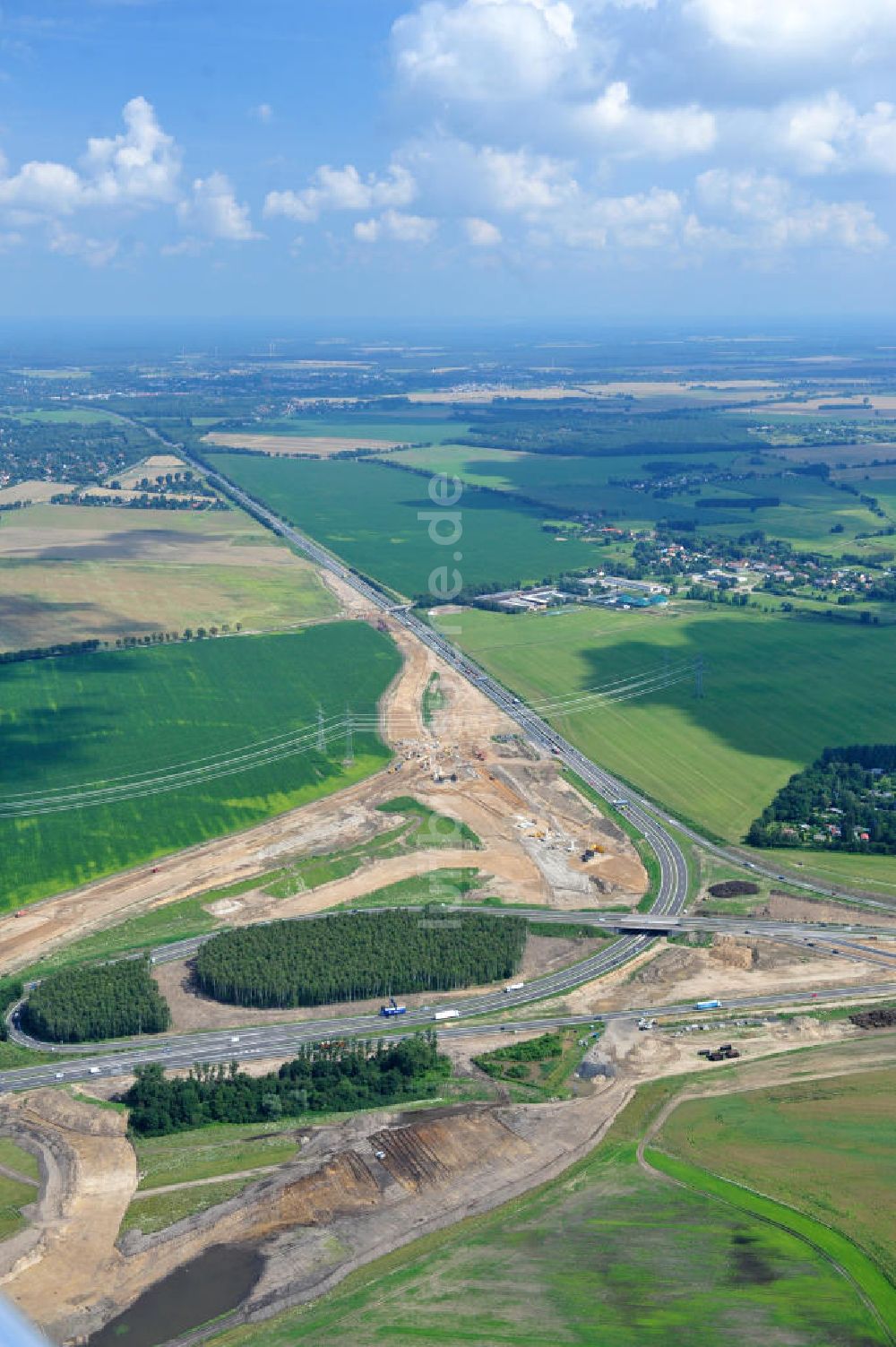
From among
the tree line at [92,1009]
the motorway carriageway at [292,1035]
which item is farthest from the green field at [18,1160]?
the tree line at [92,1009]

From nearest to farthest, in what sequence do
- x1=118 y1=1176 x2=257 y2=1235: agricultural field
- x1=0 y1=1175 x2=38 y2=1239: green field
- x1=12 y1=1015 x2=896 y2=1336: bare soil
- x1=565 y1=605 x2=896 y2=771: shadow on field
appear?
x1=12 y1=1015 x2=896 y2=1336: bare soil
x1=0 y1=1175 x2=38 y2=1239: green field
x1=118 y1=1176 x2=257 y2=1235: agricultural field
x1=565 y1=605 x2=896 y2=771: shadow on field

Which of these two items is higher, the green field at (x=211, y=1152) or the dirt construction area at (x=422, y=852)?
the dirt construction area at (x=422, y=852)

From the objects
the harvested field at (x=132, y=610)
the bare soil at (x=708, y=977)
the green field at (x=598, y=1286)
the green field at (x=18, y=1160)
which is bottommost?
the green field at (x=598, y=1286)

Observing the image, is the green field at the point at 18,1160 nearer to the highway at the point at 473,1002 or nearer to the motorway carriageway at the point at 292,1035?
the motorway carriageway at the point at 292,1035

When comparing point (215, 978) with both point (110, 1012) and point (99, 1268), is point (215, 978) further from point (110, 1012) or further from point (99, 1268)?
point (99, 1268)

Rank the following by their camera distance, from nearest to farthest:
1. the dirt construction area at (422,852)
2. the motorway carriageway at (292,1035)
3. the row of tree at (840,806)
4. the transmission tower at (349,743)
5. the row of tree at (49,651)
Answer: the motorway carriageway at (292,1035), the dirt construction area at (422,852), the row of tree at (840,806), the transmission tower at (349,743), the row of tree at (49,651)

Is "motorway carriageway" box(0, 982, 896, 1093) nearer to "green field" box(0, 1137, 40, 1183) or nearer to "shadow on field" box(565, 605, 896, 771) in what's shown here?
"green field" box(0, 1137, 40, 1183)

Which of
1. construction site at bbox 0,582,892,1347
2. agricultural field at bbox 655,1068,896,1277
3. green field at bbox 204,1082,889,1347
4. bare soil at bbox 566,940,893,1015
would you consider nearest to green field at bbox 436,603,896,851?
construction site at bbox 0,582,892,1347
